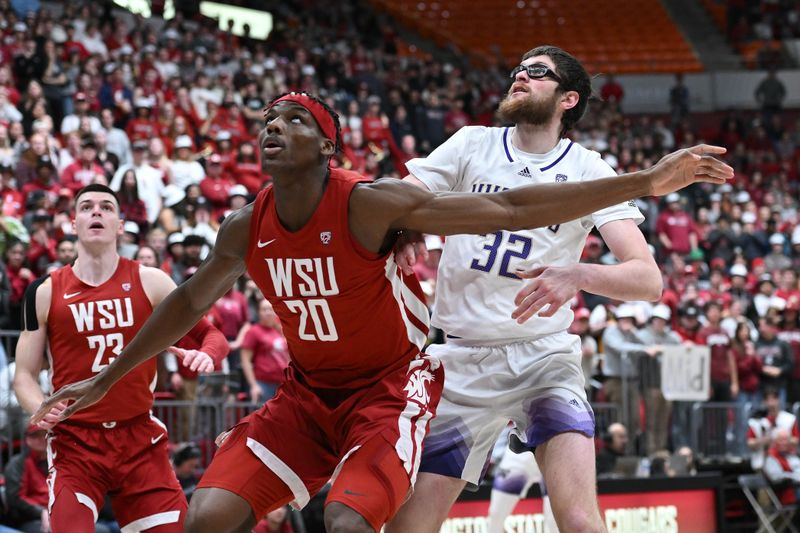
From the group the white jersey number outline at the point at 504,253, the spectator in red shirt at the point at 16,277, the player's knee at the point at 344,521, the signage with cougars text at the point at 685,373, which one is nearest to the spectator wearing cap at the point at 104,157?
the spectator in red shirt at the point at 16,277

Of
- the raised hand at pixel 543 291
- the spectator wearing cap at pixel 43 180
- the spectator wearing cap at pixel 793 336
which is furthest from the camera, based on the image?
the spectator wearing cap at pixel 793 336

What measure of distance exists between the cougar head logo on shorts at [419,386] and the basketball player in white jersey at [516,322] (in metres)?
0.48

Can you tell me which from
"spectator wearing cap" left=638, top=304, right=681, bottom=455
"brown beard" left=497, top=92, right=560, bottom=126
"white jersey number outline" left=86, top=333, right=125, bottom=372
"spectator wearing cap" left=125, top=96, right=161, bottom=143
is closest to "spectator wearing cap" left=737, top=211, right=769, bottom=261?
"spectator wearing cap" left=638, top=304, right=681, bottom=455

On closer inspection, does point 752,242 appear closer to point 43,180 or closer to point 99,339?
point 43,180

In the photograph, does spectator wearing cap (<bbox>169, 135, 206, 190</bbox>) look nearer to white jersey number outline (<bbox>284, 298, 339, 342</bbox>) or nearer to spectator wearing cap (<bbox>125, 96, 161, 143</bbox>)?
spectator wearing cap (<bbox>125, 96, 161, 143</bbox>)

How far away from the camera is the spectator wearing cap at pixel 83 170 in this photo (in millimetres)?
13297

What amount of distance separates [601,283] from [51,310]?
9.63 feet

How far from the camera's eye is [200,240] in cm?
1259

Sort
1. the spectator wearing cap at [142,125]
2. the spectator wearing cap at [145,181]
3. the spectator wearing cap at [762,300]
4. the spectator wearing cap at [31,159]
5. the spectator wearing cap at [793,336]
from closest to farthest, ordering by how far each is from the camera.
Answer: the spectator wearing cap at [31,159] < the spectator wearing cap at [145,181] < the spectator wearing cap at [142,125] < the spectator wearing cap at [793,336] < the spectator wearing cap at [762,300]

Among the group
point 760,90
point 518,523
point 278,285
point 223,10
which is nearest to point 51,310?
point 278,285

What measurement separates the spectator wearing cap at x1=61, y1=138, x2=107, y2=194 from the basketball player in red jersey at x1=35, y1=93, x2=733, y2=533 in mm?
8566

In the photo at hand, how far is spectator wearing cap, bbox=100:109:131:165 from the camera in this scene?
48.5 ft

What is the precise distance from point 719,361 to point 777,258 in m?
5.34

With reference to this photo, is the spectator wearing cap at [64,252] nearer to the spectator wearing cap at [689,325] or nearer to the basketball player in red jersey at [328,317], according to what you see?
the basketball player in red jersey at [328,317]
